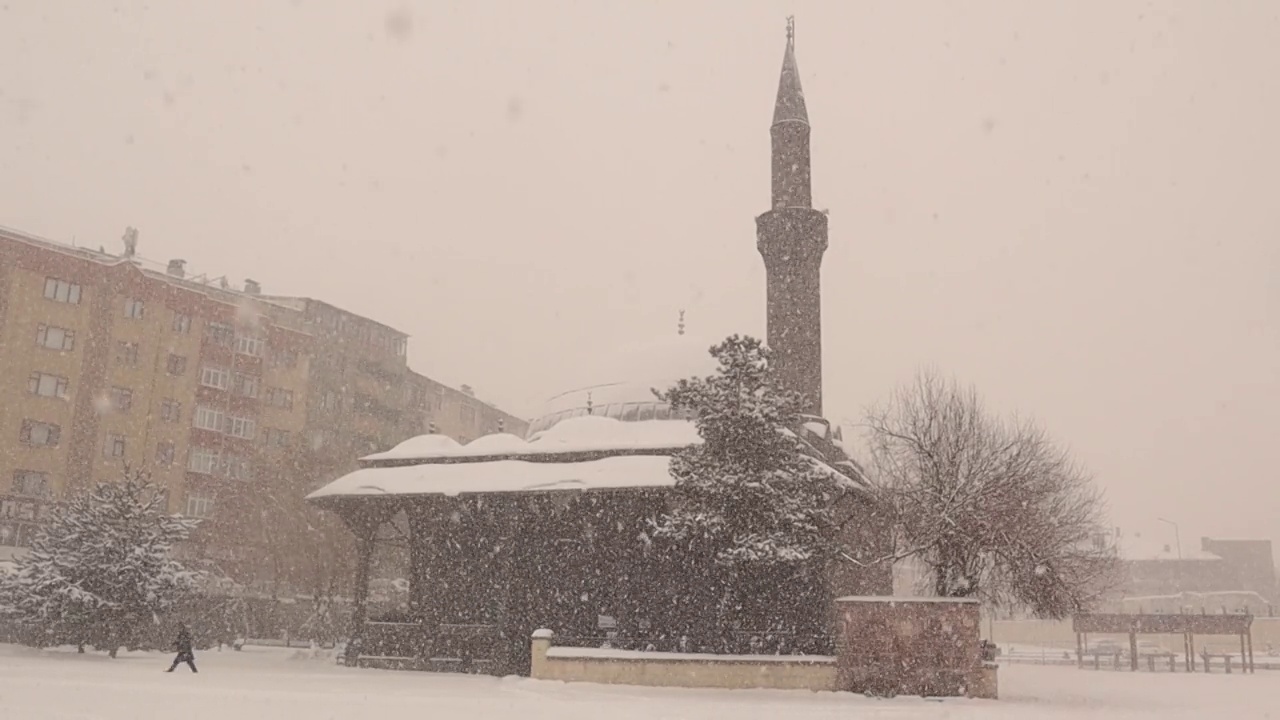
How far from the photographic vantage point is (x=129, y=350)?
121 ft

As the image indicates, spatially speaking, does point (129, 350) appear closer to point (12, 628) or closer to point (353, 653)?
point (12, 628)

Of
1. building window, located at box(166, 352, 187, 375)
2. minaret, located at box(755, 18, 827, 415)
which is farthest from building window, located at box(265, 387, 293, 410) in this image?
minaret, located at box(755, 18, 827, 415)

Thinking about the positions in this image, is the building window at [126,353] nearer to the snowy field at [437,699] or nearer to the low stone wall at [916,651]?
the snowy field at [437,699]

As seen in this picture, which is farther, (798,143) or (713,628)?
(798,143)

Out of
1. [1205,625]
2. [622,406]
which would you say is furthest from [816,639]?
[1205,625]

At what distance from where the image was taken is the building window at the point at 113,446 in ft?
117

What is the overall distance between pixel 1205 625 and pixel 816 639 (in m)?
14.3

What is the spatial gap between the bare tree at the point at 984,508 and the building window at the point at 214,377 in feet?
82.0

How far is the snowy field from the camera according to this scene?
12.7m

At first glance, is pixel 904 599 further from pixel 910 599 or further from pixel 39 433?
pixel 39 433

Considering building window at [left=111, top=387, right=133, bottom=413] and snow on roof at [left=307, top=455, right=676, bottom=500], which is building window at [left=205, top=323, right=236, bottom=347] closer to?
building window at [left=111, top=387, right=133, bottom=413]

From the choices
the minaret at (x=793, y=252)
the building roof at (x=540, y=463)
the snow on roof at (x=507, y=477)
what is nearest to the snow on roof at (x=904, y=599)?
the building roof at (x=540, y=463)

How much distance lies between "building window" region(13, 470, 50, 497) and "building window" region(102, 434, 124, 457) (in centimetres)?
240

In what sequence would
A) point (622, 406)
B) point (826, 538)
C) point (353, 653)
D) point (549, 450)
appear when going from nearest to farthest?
point (826, 538) → point (353, 653) → point (549, 450) → point (622, 406)
